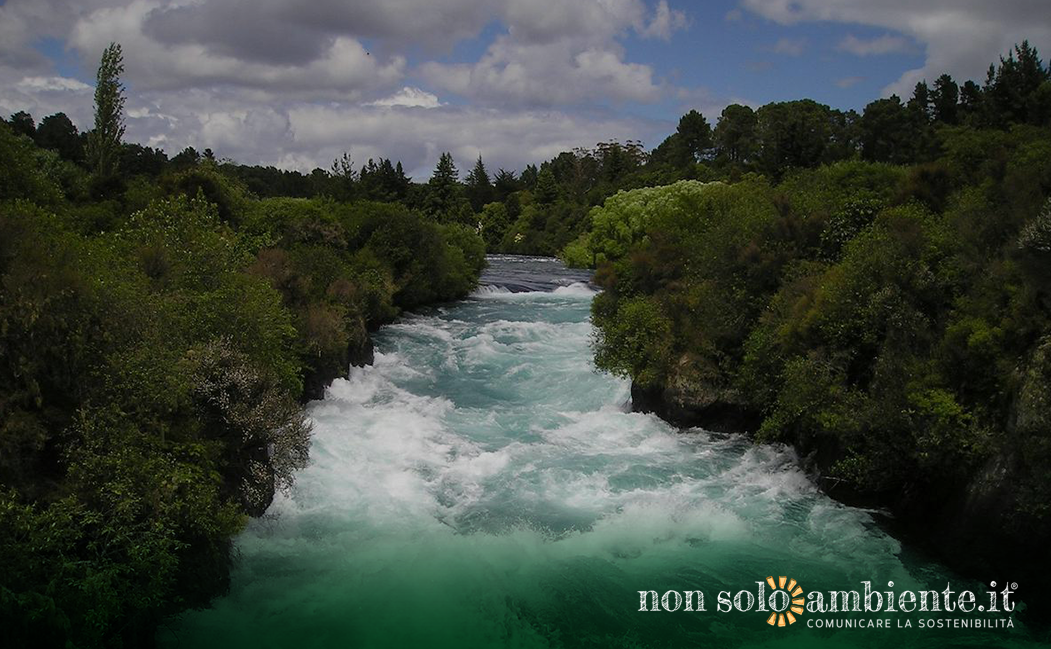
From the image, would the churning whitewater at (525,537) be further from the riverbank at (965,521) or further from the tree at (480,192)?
the tree at (480,192)

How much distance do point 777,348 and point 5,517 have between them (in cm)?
1612

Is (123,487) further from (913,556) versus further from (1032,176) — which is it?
(1032,176)

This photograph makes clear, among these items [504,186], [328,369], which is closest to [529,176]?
[504,186]

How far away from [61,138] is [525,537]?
67.1 metres

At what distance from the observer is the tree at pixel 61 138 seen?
62562 millimetres

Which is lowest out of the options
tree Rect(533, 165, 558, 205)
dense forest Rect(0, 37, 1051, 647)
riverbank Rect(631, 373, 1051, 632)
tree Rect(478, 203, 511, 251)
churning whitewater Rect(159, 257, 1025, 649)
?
churning whitewater Rect(159, 257, 1025, 649)

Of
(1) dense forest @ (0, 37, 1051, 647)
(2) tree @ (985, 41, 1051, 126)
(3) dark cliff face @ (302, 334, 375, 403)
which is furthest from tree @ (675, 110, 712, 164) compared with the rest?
(3) dark cliff face @ (302, 334, 375, 403)

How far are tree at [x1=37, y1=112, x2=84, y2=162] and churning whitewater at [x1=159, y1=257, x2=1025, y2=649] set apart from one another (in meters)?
52.1

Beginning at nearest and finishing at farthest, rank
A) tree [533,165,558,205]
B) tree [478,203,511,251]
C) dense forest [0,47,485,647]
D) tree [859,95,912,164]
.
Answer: dense forest [0,47,485,647] → tree [859,95,912,164] → tree [478,203,511,251] → tree [533,165,558,205]

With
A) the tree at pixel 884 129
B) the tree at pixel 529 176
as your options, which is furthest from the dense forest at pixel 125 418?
the tree at pixel 529 176

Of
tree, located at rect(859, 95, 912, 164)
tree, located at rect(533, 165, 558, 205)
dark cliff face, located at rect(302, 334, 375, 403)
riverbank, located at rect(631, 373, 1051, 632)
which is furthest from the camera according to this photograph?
tree, located at rect(533, 165, 558, 205)

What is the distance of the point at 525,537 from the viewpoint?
48.5 ft

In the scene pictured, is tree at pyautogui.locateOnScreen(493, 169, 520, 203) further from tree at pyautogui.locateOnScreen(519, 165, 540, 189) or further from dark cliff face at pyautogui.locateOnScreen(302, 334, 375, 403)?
dark cliff face at pyautogui.locateOnScreen(302, 334, 375, 403)

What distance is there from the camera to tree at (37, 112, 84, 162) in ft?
205
